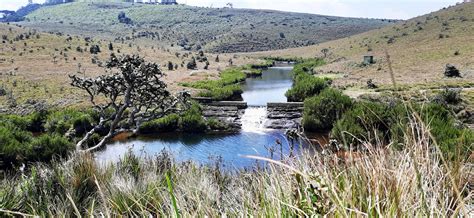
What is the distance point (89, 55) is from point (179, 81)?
18.2 m

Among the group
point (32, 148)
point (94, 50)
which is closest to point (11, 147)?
point (32, 148)

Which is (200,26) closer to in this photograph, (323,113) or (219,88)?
(219,88)

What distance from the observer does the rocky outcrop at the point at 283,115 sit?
26350 millimetres

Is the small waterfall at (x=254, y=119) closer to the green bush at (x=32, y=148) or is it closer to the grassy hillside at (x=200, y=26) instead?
the green bush at (x=32, y=148)

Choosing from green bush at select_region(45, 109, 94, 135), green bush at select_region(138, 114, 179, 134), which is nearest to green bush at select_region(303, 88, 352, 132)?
green bush at select_region(138, 114, 179, 134)

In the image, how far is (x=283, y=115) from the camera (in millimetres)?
28438

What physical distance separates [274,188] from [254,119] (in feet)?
82.0

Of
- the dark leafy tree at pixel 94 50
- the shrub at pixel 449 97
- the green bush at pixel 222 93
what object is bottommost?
the green bush at pixel 222 93

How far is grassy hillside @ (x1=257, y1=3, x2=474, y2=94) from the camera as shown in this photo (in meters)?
33.0

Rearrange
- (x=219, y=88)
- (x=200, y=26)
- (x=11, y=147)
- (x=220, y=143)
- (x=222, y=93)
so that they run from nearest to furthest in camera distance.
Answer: (x=11, y=147) < (x=220, y=143) < (x=222, y=93) < (x=219, y=88) < (x=200, y=26)

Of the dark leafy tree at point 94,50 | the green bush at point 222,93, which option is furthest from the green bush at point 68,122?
the dark leafy tree at point 94,50

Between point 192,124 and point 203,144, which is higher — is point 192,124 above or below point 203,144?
above

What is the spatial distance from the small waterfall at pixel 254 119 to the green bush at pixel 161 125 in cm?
398

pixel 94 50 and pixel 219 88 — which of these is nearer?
pixel 219 88
